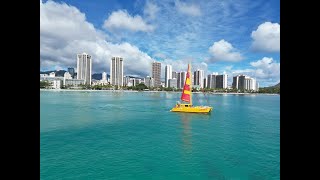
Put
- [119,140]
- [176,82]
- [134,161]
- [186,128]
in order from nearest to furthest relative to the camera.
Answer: [134,161] < [119,140] < [186,128] < [176,82]

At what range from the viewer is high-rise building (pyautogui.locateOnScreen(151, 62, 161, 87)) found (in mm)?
151625

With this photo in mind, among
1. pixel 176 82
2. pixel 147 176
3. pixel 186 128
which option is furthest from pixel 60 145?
pixel 176 82

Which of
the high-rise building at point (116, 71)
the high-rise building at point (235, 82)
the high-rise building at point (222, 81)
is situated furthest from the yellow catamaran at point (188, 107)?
the high-rise building at point (235, 82)

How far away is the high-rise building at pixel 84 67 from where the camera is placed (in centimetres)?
14250

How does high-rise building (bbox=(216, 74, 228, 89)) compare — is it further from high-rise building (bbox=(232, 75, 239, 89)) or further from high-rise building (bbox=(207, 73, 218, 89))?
high-rise building (bbox=(232, 75, 239, 89))

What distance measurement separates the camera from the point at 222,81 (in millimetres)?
135875

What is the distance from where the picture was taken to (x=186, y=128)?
20766 mm

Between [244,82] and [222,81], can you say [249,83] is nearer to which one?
[244,82]

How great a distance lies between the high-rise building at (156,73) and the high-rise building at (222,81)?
39.9 meters

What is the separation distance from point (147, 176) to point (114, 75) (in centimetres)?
12782
